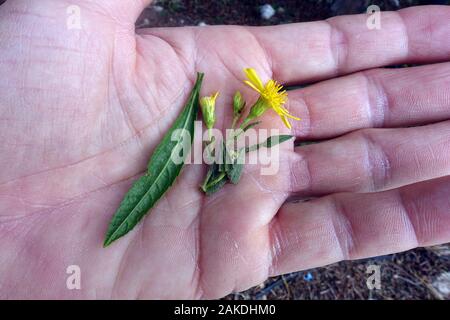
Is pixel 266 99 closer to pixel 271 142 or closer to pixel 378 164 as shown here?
pixel 271 142

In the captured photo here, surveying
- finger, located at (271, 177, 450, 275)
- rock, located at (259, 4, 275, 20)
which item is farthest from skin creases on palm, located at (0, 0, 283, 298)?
rock, located at (259, 4, 275, 20)

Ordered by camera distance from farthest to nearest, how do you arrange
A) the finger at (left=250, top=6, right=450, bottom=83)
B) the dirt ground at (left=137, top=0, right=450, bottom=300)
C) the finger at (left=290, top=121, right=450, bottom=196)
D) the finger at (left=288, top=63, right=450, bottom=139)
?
the dirt ground at (left=137, top=0, right=450, bottom=300) < the finger at (left=250, top=6, right=450, bottom=83) < the finger at (left=288, top=63, right=450, bottom=139) < the finger at (left=290, top=121, right=450, bottom=196)

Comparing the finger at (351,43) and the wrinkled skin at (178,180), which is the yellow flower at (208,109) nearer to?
the wrinkled skin at (178,180)

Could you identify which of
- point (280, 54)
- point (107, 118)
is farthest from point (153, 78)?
point (280, 54)

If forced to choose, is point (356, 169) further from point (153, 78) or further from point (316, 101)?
point (153, 78)

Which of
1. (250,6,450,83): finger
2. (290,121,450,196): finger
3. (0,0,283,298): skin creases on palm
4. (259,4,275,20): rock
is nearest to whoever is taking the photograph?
(0,0,283,298): skin creases on palm

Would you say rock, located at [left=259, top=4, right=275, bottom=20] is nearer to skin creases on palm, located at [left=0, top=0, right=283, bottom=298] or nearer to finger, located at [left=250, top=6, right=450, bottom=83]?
finger, located at [left=250, top=6, right=450, bottom=83]

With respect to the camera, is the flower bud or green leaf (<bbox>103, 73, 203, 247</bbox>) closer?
green leaf (<bbox>103, 73, 203, 247</bbox>)
